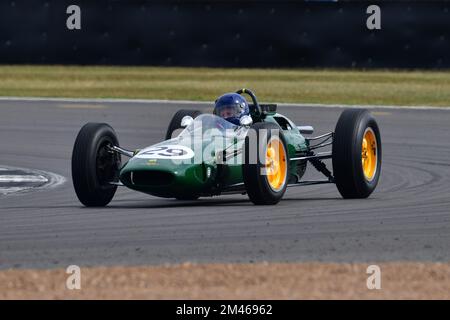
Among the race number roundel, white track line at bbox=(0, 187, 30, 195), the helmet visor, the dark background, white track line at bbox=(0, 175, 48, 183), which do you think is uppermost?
the dark background

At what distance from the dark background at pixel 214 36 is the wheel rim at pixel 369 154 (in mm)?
13658

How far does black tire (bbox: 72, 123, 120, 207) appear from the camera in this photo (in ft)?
37.1

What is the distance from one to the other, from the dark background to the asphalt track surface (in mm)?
10080

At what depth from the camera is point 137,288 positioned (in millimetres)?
7531

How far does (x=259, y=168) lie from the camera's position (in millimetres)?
10867

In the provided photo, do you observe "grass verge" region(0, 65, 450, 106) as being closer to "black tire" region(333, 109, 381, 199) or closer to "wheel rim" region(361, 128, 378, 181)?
"wheel rim" region(361, 128, 378, 181)

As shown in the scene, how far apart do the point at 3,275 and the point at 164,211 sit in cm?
336

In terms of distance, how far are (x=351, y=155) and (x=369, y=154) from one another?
85cm

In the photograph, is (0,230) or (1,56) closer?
(0,230)

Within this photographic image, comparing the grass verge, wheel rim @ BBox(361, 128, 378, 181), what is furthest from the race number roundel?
the grass verge
